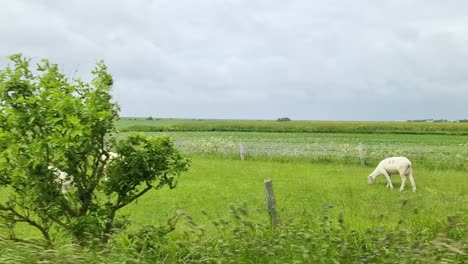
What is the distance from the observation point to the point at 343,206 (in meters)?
12.1

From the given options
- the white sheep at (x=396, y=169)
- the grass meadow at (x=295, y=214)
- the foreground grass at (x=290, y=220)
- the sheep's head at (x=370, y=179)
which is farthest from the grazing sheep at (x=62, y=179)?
the sheep's head at (x=370, y=179)

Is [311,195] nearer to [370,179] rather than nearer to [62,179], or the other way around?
[370,179]

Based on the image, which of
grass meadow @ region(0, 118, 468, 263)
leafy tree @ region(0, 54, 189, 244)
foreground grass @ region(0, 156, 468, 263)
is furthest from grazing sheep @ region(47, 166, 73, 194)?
foreground grass @ region(0, 156, 468, 263)

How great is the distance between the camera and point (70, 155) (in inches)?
209

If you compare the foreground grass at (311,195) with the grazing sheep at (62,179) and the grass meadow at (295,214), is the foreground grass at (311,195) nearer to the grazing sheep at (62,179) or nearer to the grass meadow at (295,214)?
the grass meadow at (295,214)

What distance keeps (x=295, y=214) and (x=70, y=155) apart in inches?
240

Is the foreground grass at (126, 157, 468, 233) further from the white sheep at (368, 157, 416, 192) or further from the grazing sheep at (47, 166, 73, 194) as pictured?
the grazing sheep at (47, 166, 73, 194)

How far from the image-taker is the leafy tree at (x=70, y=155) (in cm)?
504

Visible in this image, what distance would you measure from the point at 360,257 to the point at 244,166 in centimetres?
1910

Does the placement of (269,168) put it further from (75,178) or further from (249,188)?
(75,178)

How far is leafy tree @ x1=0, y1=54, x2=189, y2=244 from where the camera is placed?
504cm

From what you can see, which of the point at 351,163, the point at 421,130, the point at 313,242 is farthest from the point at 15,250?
the point at 421,130

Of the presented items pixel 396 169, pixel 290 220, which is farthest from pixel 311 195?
pixel 290 220

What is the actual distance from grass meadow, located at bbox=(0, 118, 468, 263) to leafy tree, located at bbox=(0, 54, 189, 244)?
0.60 m
